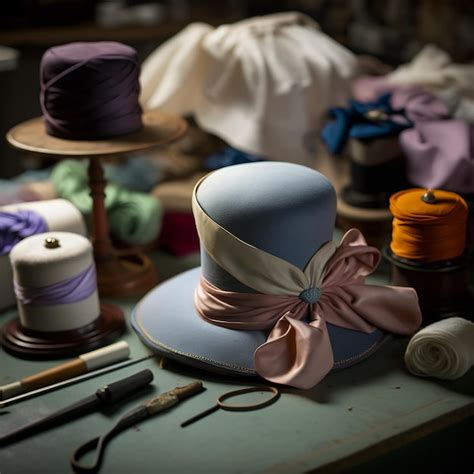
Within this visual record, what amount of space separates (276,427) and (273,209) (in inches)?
12.7

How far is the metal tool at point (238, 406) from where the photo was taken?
126 centimetres

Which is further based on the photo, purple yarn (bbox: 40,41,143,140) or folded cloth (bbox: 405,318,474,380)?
purple yarn (bbox: 40,41,143,140)

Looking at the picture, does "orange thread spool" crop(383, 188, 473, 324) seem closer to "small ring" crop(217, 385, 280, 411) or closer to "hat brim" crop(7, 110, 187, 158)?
"small ring" crop(217, 385, 280, 411)

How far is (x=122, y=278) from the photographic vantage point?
1682mm

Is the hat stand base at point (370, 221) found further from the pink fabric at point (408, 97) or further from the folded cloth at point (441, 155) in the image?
the pink fabric at point (408, 97)

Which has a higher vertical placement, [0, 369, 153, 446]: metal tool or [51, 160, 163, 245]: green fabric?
[51, 160, 163, 245]: green fabric

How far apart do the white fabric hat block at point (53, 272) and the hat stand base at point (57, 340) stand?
0.01 meters

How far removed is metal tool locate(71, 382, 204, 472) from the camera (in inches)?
45.4

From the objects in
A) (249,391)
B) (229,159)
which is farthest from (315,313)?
(229,159)

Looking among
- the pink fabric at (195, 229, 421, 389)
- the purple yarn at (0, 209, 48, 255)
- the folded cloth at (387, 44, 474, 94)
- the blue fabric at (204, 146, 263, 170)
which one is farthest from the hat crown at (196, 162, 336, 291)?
the folded cloth at (387, 44, 474, 94)

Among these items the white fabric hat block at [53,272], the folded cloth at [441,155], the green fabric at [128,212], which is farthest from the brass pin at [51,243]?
the folded cloth at [441,155]

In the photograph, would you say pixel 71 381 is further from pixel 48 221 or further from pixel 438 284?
pixel 438 284

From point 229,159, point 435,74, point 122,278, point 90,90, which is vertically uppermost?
point 90,90

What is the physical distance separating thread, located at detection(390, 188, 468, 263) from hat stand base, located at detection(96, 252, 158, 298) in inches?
20.1
